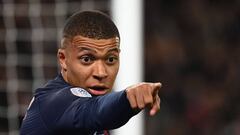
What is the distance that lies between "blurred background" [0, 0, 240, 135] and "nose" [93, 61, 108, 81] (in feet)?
11.7

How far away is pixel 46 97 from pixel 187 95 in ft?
15.7

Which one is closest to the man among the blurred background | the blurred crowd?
the blurred background

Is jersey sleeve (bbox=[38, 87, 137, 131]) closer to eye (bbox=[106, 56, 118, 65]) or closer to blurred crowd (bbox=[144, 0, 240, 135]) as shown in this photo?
eye (bbox=[106, 56, 118, 65])

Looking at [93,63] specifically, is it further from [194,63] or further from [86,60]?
[194,63]

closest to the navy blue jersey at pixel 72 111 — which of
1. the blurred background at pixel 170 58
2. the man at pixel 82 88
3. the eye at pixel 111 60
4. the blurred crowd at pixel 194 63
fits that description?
the man at pixel 82 88

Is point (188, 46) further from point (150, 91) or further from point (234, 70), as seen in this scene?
point (150, 91)

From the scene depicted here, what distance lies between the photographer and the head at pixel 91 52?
7.69 ft

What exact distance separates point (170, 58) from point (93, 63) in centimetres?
496

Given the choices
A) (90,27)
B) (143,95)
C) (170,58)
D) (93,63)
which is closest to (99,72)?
(93,63)

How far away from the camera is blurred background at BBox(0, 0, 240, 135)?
6.29 meters

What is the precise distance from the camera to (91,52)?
92.4 inches

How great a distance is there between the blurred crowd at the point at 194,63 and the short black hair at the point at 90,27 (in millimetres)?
4536

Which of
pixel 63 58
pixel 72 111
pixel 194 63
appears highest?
pixel 63 58

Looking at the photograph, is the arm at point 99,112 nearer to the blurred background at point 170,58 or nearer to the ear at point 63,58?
the ear at point 63,58
